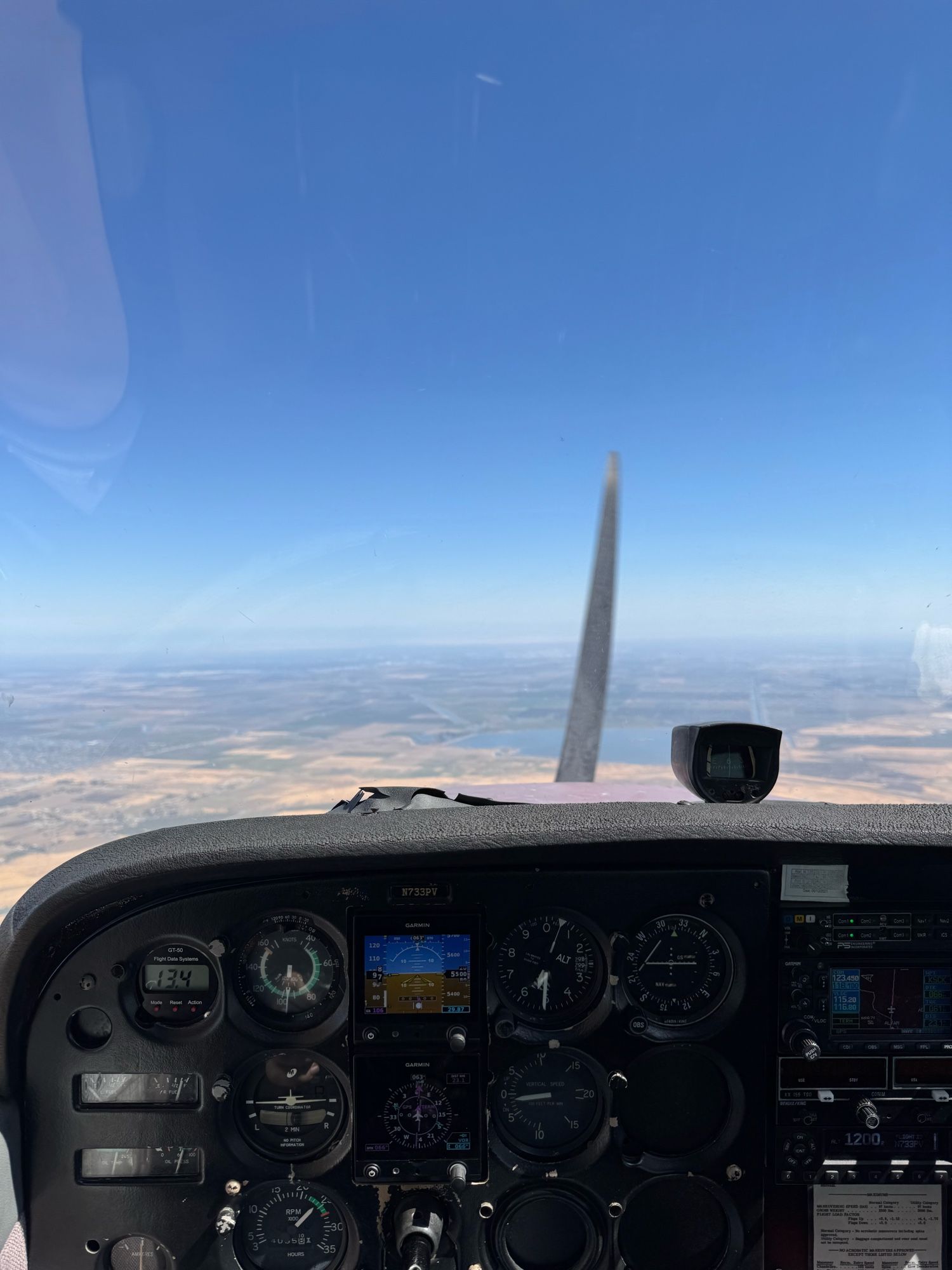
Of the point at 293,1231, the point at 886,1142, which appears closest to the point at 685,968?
the point at 886,1142

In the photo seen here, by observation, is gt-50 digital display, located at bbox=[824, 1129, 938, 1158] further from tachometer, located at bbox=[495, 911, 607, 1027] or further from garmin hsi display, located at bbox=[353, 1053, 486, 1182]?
garmin hsi display, located at bbox=[353, 1053, 486, 1182]

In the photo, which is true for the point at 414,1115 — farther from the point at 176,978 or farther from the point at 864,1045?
the point at 864,1045

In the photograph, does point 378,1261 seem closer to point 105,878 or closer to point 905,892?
point 105,878

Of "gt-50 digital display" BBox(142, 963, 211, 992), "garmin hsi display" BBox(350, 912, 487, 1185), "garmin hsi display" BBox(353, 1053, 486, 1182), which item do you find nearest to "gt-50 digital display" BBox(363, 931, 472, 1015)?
"garmin hsi display" BBox(350, 912, 487, 1185)

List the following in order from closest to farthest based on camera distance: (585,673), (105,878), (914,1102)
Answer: (105,878), (914,1102), (585,673)

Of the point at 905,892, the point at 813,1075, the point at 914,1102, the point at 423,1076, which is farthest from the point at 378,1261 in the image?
the point at 905,892
